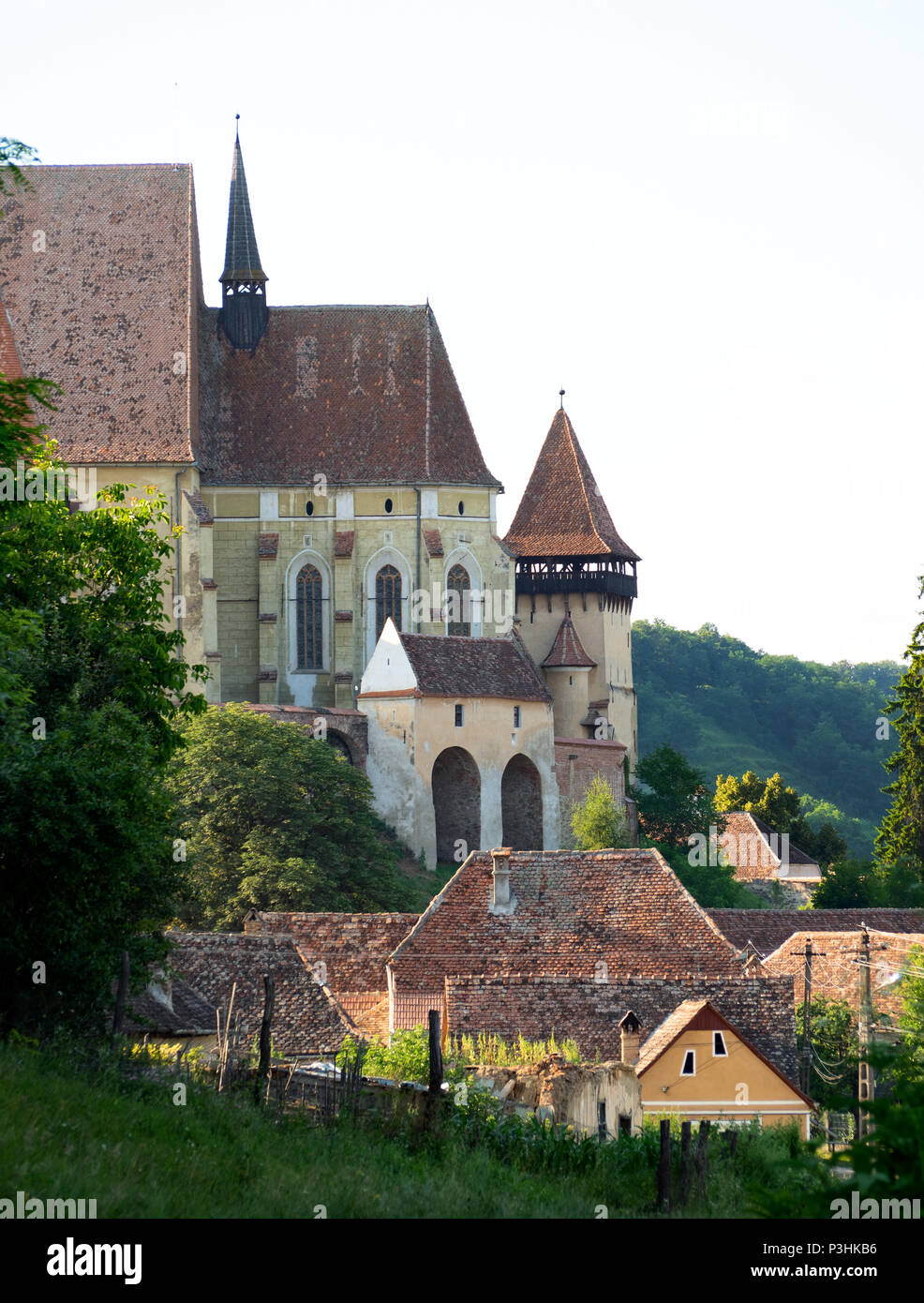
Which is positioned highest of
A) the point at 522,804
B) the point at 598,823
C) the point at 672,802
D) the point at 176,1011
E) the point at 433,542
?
the point at 433,542

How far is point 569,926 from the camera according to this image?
3647 cm

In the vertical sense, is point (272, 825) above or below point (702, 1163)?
above

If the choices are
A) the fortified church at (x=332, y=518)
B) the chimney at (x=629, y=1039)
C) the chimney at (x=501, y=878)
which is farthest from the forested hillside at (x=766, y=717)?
the chimney at (x=629, y=1039)

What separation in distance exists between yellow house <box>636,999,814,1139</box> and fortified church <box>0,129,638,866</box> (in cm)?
2700

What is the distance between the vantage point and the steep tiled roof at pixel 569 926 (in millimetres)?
35531

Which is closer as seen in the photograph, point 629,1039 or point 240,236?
point 629,1039

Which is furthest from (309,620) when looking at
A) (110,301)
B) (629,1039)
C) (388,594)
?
(629,1039)

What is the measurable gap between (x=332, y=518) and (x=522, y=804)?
12.5 m

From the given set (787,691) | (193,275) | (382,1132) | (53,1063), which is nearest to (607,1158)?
(382,1132)

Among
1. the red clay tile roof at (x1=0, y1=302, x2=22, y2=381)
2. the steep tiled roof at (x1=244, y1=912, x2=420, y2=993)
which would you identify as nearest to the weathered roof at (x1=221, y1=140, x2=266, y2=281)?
the steep tiled roof at (x1=244, y1=912, x2=420, y2=993)

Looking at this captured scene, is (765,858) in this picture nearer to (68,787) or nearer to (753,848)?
(753,848)

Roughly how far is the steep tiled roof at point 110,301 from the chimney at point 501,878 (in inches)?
1176

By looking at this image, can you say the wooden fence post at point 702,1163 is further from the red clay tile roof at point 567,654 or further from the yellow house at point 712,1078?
the red clay tile roof at point 567,654

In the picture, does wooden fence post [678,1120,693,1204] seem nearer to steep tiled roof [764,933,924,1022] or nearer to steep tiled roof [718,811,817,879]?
steep tiled roof [764,933,924,1022]
